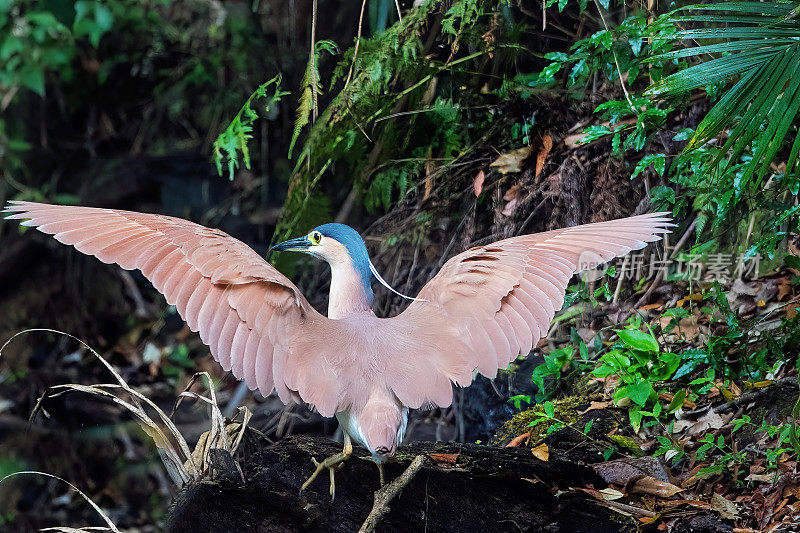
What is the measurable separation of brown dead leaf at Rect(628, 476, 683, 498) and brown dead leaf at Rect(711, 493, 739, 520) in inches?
3.7

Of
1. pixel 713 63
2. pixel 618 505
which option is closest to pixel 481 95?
pixel 713 63

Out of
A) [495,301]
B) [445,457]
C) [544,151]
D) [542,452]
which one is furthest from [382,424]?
[544,151]

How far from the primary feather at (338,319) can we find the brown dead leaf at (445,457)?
0.92 feet

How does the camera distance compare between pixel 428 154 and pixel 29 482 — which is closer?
pixel 428 154

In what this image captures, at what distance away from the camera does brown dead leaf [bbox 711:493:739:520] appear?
2195 mm

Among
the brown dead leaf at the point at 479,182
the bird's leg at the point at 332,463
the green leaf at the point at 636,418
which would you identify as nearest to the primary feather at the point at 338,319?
the bird's leg at the point at 332,463

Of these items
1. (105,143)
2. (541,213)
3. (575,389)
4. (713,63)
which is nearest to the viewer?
(713,63)

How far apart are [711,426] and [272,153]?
108 inches

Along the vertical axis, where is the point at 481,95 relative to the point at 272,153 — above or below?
above

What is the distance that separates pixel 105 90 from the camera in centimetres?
523

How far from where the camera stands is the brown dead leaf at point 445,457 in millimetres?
2287

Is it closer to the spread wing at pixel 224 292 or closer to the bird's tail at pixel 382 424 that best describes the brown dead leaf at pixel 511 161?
the spread wing at pixel 224 292

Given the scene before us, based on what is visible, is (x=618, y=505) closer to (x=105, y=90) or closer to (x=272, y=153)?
(x=272, y=153)

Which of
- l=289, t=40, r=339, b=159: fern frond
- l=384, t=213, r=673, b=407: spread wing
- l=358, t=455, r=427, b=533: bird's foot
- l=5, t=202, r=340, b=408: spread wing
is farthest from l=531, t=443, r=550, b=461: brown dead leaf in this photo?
l=289, t=40, r=339, b=159: fern frond
